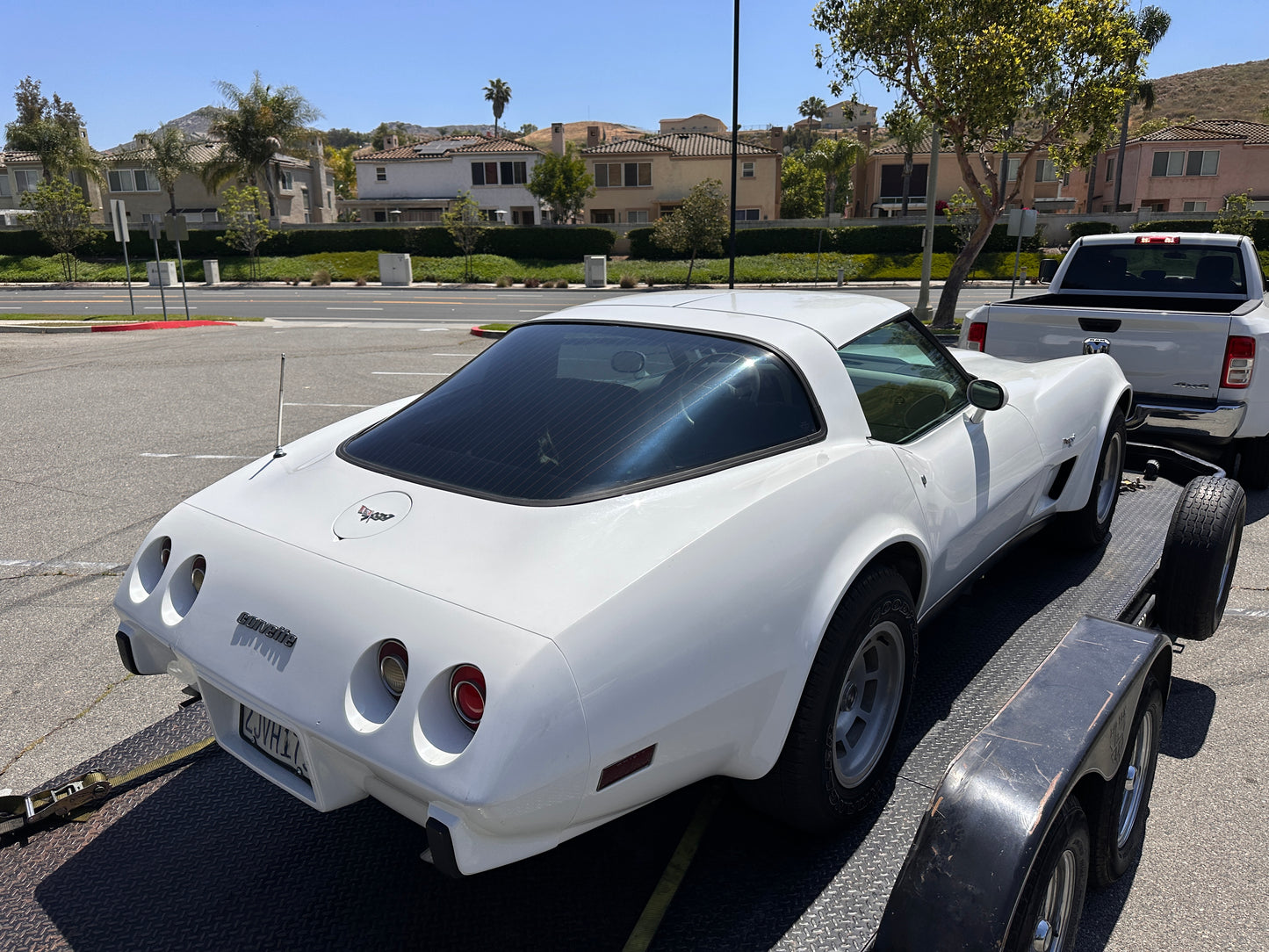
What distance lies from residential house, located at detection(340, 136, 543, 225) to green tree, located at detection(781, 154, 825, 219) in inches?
1085

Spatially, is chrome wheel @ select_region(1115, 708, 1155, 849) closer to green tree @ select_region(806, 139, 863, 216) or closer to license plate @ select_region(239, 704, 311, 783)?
license plate @ select_region(239, 704, 311, 783)

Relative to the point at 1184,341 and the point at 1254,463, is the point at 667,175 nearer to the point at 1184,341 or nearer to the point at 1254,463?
the point at 1254,463

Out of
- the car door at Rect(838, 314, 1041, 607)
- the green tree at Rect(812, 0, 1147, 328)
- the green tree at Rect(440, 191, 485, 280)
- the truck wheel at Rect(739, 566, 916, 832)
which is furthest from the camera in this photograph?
the green tree at Rect(440, 191, 485, 280)

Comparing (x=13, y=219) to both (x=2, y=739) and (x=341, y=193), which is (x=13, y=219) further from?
(x=2, y=739)

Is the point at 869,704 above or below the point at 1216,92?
below

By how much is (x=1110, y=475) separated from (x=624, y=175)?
5907cm

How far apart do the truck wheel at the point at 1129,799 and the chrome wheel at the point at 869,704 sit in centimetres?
58

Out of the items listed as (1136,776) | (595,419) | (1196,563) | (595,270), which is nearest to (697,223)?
(595,270)

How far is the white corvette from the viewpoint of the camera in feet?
5.78

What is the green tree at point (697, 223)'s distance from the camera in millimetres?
37719

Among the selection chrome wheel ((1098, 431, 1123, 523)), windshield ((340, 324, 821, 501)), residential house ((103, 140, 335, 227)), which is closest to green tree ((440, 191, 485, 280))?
residential house ((103, 140, 335, 227))

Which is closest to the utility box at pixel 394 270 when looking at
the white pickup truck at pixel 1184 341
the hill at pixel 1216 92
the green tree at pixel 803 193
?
the white pickup truck at pixel 1184 341

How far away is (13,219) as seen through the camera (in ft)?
197

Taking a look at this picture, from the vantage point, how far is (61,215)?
39.5 metres
